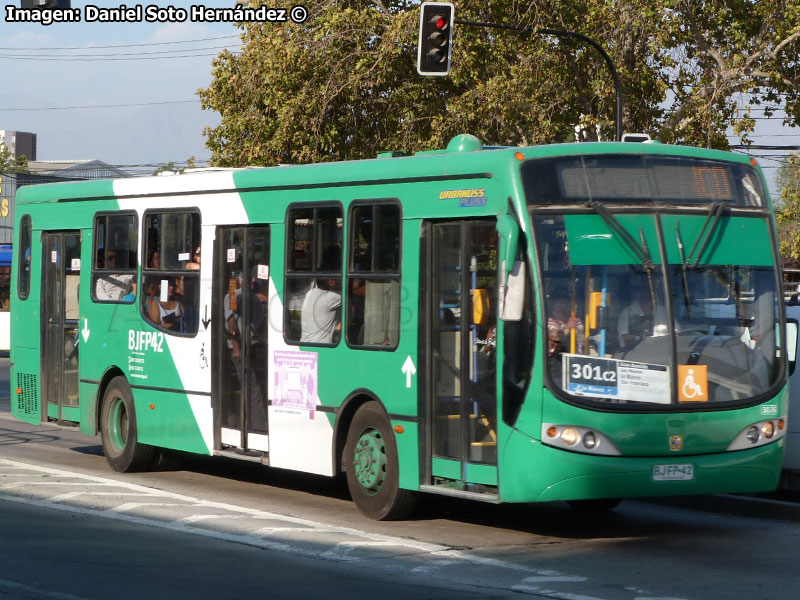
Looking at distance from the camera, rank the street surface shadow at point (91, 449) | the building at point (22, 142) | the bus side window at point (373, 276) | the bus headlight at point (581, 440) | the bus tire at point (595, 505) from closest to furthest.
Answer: the bus headlight at point (581, 440) < the bus side window at point (373, 276) < the bus tire at point (595, 505) < the street surface shadow at point (91, 449) < the building at point (22, 142)

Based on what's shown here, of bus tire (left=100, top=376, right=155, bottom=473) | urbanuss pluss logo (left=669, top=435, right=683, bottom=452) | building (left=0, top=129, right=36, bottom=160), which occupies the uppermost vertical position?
building (left=0, top=129, right=36, bottom=160)

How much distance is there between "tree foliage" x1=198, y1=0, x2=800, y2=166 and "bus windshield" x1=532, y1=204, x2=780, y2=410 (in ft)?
60.9

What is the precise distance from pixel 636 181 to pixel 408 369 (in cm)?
227

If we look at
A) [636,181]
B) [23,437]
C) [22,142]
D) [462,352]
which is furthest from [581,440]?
[22,142]

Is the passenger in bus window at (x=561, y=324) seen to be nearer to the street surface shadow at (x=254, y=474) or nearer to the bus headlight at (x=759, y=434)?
the bus headlight at (x=759, y=434)

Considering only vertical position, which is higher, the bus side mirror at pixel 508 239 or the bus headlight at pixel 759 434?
the bus side mirror at pixel 508 239

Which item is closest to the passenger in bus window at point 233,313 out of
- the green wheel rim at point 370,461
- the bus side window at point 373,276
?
the bus side window at point 373,276

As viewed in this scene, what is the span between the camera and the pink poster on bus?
1157cm

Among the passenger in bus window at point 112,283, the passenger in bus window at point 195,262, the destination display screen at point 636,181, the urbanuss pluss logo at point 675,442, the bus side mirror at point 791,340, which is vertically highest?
the destination display screen at point 636,181

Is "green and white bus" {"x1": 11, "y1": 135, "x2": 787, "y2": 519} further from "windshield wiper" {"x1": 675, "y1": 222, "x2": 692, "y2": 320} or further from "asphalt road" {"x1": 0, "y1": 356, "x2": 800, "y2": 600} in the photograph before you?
"asphalt road" {"x1": 0, "y1": 356, "x2": 800, "y2": 600}

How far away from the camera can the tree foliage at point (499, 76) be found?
2869 cm

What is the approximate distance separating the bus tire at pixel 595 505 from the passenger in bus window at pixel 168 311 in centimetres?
433

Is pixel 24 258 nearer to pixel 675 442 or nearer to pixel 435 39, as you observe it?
pixel 435 39

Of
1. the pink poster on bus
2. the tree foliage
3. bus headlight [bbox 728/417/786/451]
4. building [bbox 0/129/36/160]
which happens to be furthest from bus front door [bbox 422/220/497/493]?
building [bbox 0/129/36/160]
